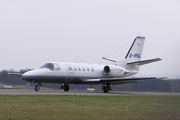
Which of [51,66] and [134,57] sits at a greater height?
[134,57]

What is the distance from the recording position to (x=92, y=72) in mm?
50188

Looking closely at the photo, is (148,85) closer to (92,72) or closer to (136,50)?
(136,50)

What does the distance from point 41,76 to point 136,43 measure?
15.3 m

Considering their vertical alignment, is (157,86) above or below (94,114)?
above

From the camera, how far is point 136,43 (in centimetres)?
5553

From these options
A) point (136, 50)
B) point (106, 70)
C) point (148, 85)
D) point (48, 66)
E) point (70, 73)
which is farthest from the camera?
point (136, 50)

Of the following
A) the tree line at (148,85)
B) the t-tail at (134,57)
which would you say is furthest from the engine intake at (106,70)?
the tree line at (148,85)

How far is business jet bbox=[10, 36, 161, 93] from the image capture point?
148 feet

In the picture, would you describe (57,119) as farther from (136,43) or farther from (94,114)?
(136,43)

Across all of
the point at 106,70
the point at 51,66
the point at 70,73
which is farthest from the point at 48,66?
the point at 106,70

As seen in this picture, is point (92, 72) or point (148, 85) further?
point (148, 85)

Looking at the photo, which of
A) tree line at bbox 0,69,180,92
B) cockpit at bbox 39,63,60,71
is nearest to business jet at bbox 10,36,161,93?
cockpit at bbox 39,63,60,71

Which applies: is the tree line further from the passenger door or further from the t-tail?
the passenger door

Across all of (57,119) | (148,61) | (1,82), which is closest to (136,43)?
(148,61)
